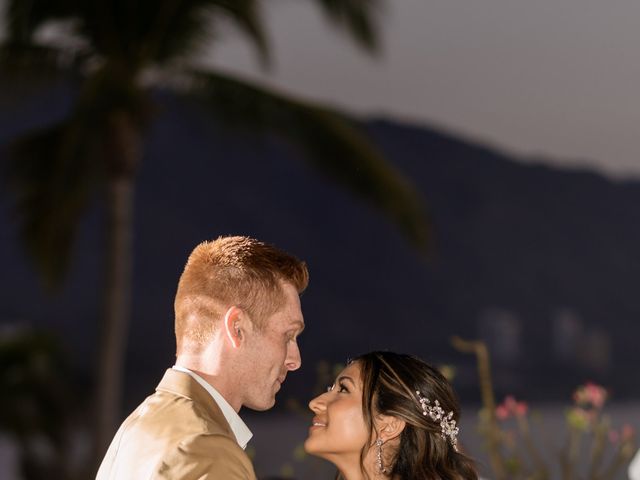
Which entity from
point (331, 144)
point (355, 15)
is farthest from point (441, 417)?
point (355, 15)

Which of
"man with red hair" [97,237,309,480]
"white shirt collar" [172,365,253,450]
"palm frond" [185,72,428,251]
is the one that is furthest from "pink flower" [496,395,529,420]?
"palm frond" [185,72,428,251]

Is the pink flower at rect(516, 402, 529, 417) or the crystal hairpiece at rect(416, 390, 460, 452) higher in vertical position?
the crystal hairpiece at rect(416, 390, 460, 452)

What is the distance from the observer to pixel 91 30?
49.3 ft

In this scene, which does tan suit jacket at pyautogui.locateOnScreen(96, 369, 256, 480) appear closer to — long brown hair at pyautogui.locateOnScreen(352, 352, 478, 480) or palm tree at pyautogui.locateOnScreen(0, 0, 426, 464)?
long brown hair at pyautogui.locateOnScreen(352, 352, 478, 480)

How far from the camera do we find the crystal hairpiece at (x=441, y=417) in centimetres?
346

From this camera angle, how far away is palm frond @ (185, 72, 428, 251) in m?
13.8

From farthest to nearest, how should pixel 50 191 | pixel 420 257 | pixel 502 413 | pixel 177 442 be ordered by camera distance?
pixel 420 257 < pixel 50 191 < pixel 502 413 < pixel 177 442

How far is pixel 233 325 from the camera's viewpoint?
2.53 m

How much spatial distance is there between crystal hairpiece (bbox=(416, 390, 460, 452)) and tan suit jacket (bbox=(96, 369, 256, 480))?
112cm

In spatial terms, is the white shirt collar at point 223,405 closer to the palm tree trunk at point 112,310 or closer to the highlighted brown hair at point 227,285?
the highlighted brown hair at point 227,285

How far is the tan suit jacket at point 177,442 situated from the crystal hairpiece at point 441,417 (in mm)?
1117

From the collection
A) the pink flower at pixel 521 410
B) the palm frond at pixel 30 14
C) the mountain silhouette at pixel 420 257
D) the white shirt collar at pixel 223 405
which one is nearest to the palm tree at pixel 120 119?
the palm frond at pixel 30 14

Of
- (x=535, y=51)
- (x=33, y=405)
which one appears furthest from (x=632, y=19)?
(x=33, y=405)

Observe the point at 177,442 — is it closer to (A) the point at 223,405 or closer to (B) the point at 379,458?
(A) the point at 223,405
